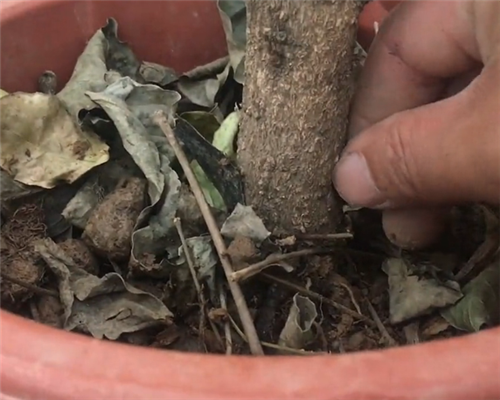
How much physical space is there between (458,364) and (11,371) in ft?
0.83

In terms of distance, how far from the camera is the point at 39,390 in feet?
1.40

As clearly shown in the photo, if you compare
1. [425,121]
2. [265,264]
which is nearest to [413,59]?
[425,121]

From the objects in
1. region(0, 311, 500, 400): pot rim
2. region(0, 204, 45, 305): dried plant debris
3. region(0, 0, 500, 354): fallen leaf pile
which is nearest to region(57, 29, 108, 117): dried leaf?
region(0, 0, 500, 354): fallen leaf pile

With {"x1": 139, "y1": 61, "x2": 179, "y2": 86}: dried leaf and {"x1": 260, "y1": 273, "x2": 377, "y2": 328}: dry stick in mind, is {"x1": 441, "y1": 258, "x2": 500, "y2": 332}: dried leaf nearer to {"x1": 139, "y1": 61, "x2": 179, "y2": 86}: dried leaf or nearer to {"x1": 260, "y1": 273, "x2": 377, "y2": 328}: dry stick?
{"x1": 260, "y1": 273, "x2": 377, "y2": 328}: dry stick

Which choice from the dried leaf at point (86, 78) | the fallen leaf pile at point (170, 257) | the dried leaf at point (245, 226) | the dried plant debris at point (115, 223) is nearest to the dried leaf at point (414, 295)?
the fallen leaf pile at point (170, 257)

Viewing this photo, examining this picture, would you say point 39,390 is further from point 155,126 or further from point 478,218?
point 478,218

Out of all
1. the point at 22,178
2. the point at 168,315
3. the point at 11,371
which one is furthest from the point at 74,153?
the point at 11,371

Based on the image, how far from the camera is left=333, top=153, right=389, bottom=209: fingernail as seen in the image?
62cm

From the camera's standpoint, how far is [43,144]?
69 centimetres

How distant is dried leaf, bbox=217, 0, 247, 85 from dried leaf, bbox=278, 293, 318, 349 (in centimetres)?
32

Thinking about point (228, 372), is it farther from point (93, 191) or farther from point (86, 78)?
point (86, 78)

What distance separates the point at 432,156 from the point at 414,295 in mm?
134

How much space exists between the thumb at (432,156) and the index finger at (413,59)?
0.08 m

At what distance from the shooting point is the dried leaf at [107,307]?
585 millimetres
